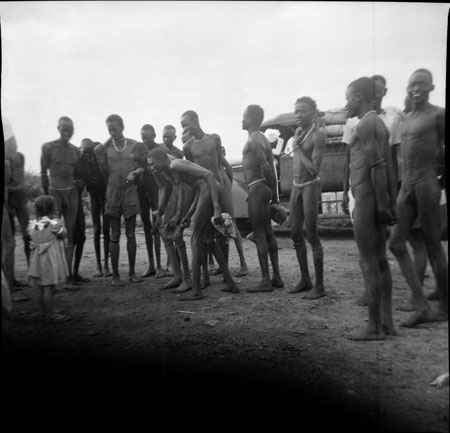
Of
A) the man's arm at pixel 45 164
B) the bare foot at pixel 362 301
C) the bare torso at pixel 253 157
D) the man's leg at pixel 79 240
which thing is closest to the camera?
the bare foot at pixel 362 301

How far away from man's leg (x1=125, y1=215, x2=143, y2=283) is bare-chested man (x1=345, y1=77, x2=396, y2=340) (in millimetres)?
1286

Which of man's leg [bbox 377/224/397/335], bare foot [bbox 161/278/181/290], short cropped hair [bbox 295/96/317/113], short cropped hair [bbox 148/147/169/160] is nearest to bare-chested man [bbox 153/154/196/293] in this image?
bare foot [bbox 161/278/181/290]

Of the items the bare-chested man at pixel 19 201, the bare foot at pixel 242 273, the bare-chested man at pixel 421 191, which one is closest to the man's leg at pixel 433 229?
the bare-chested man at pixel 421 191

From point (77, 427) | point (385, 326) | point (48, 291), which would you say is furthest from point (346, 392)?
point (48, 291)

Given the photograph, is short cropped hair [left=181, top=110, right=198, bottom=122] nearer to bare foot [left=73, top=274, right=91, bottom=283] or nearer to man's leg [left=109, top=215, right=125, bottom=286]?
man's leg [left=109, top=215, right=125, bottom=286]

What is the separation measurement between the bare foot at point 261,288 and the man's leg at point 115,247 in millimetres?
790

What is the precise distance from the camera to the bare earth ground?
1841 mm

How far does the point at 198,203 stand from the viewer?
2.33 meters

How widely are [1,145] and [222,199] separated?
3.99 feet

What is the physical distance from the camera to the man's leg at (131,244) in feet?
7.73

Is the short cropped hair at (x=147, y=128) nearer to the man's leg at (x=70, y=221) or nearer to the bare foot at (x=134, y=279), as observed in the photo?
the man's leg at (x=70, y=221)

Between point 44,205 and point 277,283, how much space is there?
54.3 inches

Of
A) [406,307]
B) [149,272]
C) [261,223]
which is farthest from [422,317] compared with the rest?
[149,272]

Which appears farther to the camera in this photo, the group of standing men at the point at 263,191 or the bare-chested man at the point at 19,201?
the bare-chested man at the point at 19,201
